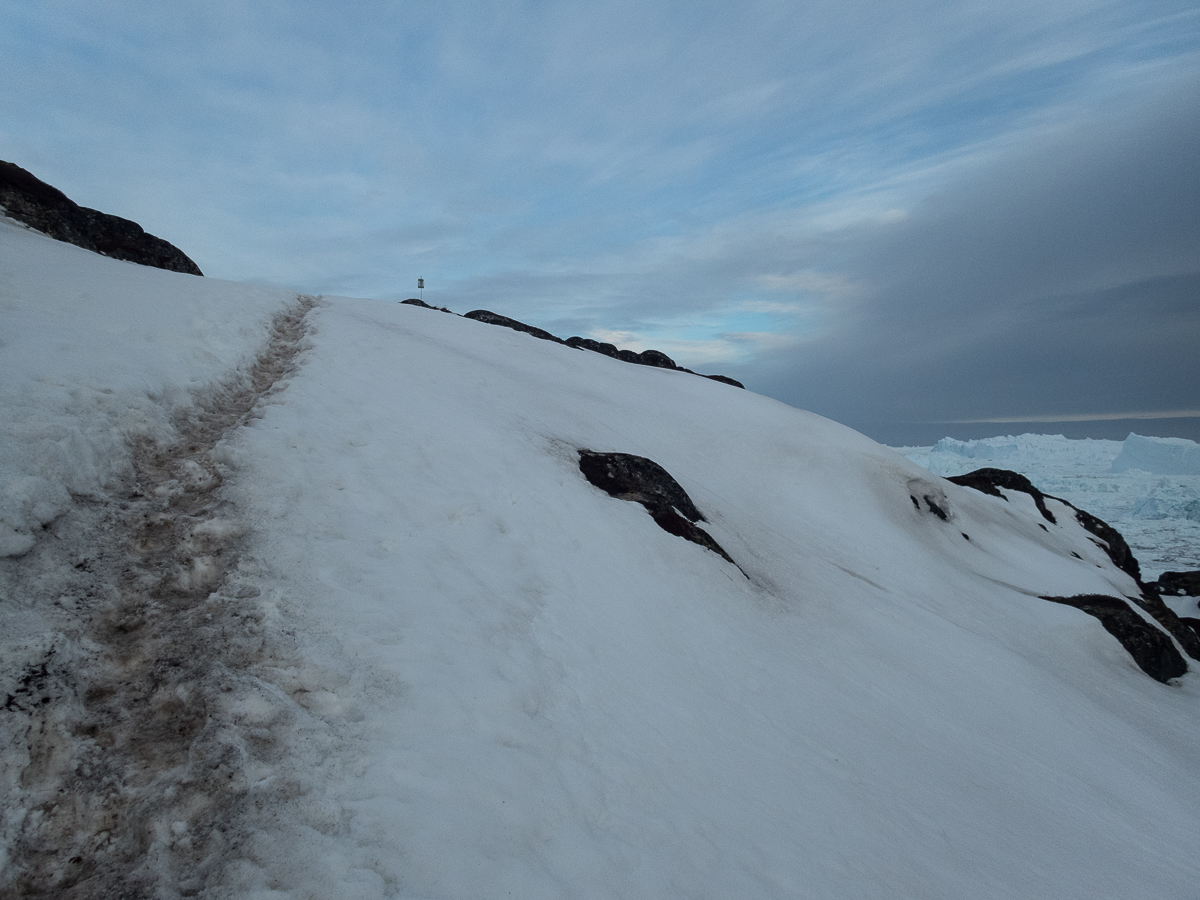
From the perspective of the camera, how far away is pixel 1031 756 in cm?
923

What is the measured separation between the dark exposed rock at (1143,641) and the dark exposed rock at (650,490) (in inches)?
548

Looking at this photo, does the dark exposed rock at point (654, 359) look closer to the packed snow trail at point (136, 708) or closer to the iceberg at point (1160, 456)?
the packed snow trail at point (136, 708)

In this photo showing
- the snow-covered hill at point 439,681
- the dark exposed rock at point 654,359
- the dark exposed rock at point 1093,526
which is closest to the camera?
the snow-covered hill at point 439,681

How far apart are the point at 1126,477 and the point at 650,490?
475 ft

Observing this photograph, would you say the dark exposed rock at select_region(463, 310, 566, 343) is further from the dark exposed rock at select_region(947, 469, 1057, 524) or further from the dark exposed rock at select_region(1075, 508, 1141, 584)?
the dark exposed rock at select_region(1075, 508, 1141, 584)

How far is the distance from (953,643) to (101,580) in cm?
1516

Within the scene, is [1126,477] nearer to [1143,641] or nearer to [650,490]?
[1143,641]

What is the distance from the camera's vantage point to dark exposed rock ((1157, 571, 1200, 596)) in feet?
129

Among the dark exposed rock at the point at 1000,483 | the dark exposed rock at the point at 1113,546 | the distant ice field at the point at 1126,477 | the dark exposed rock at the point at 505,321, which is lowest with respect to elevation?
the dark exposed rock at the point at 1113,546

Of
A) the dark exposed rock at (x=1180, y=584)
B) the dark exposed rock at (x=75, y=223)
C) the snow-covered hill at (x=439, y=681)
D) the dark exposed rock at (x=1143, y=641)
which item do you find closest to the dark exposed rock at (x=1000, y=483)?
the dark exposed rock at (x=1180, y=584)

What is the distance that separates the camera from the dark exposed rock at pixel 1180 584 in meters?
39.3

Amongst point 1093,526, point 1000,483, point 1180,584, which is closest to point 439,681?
point 1000,483

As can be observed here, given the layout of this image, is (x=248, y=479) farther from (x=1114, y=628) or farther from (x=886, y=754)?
(x=1114, y=628)

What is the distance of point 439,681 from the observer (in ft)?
17.1
